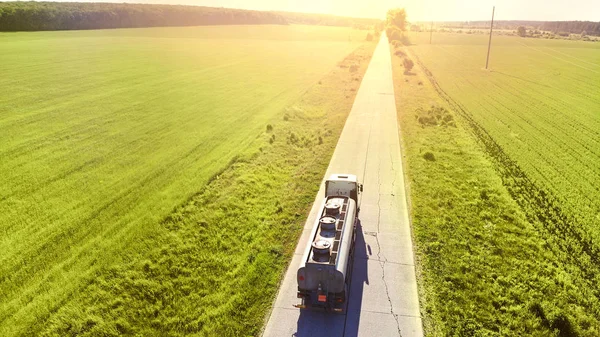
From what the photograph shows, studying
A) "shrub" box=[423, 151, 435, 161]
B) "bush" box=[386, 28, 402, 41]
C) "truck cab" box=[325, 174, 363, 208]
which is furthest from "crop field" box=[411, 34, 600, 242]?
"bush" box=[386, 28, 402, 41]

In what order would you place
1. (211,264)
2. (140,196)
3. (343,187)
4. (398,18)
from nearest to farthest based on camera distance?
(211,264)
(343,187)
(140,196)
(398,18)

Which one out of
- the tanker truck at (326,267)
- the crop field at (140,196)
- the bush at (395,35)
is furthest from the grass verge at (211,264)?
the bush at (395,35)

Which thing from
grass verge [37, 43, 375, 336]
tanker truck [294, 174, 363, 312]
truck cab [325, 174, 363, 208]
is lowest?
grass verge [37, 43, 375, 336]

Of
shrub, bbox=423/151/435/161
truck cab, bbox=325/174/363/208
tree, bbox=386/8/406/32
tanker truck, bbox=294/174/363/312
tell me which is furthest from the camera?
tree, bbox=386/8/406/32

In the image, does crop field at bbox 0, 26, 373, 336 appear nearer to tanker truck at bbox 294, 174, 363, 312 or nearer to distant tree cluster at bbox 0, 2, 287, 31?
tanker truck at bbox 294, 174, 363, 312

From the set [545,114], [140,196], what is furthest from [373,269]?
[545,114]

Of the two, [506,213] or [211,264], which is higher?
[506,213]

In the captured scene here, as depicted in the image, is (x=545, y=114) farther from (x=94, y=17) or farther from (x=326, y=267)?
(x=94, y=17)
